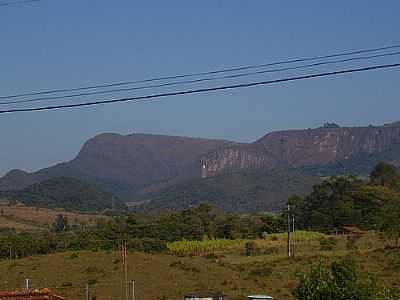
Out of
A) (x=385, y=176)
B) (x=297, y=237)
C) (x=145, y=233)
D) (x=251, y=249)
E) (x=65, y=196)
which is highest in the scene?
(x=385, y=176)

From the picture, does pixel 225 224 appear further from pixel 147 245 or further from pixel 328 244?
pixel 328 244

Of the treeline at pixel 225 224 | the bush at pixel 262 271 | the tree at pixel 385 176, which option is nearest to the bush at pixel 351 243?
the treeline at pixel 225 224

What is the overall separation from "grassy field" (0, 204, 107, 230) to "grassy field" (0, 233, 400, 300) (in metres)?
54.0

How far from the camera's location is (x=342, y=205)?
280ft

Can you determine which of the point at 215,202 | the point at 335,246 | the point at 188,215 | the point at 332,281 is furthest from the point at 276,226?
the point at 215,202

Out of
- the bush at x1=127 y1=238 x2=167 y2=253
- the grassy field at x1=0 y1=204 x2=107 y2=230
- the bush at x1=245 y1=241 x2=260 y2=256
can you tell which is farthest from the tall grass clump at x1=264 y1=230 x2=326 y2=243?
the grassy field at x1=0 y1=204 x2=107 y2=230

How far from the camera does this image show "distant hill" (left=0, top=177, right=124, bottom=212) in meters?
161

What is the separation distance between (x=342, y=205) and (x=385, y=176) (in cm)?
2504

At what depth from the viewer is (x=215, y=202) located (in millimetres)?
190500

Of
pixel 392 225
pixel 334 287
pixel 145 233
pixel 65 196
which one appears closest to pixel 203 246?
pixel 145 233

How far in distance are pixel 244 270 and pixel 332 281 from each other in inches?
1168

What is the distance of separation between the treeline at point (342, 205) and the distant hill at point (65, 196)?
70352 millimetres

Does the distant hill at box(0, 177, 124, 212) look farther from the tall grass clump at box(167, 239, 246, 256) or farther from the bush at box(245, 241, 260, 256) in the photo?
the bush at box(245, 241, 260, 256)

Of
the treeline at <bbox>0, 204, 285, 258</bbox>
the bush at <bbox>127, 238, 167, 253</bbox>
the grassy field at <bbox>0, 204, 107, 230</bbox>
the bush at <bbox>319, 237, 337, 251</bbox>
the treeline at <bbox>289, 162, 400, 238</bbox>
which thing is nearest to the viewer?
the bush at <bbox>319, 237, 337, 251</bbox>
